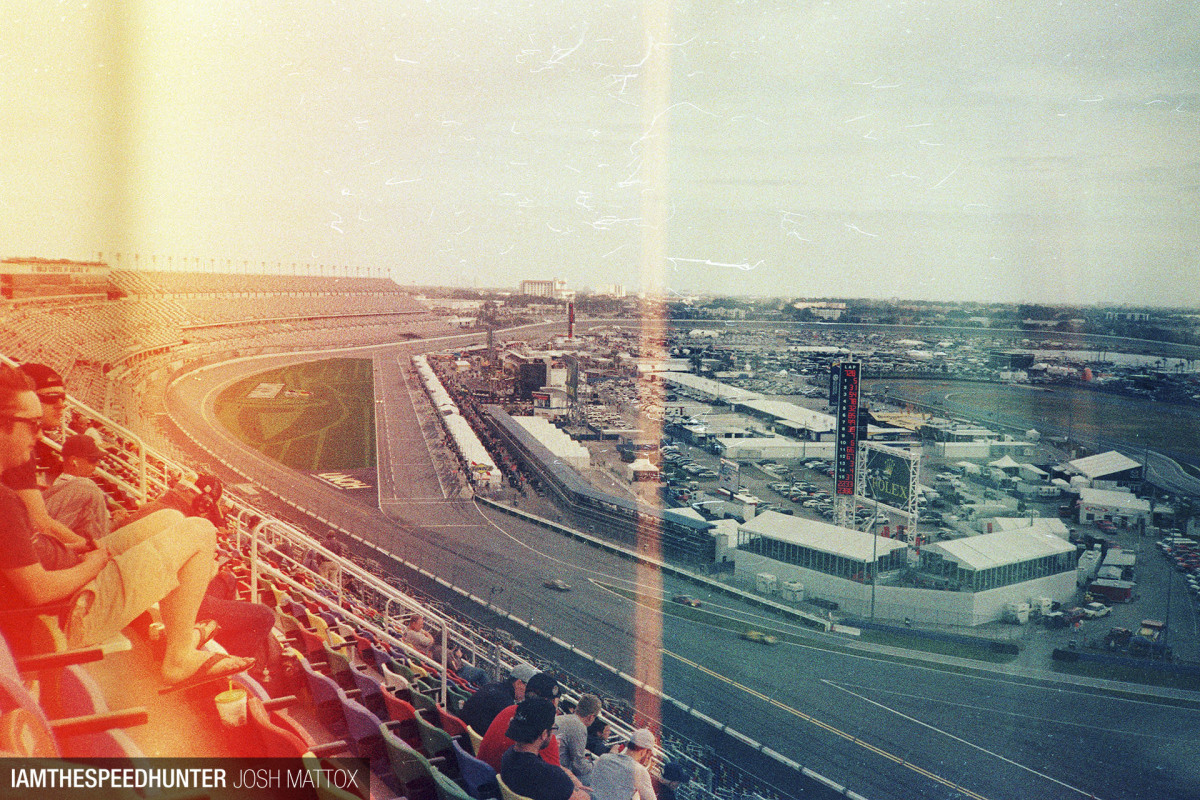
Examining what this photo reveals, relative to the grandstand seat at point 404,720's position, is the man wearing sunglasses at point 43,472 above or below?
above

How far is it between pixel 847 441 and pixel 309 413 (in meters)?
5.29

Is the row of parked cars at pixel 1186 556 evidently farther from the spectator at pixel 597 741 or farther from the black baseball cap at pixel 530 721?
the black baseball cap at pixel 530 721

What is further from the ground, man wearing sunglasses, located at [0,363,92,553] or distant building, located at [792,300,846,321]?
distant building, located at [792,300,846,321]

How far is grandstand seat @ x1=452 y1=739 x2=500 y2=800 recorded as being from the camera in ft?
5.57

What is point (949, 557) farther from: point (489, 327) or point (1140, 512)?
point (489, 327)

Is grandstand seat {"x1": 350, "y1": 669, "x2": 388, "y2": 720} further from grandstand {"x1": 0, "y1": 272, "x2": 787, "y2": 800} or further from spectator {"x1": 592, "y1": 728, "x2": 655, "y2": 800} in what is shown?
spectator {"x1": 592, "y1": 728, "x2": 655, "y2": 800}

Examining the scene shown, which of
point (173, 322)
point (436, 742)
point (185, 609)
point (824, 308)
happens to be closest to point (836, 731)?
point (436, 742)

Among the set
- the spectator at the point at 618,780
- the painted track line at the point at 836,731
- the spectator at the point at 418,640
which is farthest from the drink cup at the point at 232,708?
the painted track line at the point at 836,731

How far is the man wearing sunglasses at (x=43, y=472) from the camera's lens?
56.2 inches

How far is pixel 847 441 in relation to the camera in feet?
26.7

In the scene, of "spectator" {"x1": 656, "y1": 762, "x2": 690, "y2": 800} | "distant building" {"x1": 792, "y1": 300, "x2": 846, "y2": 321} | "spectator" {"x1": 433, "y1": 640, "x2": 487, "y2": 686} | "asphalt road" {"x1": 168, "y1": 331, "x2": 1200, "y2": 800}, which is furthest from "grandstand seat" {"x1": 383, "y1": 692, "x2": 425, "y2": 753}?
"distant building" {"x1": 792, "y1": 300, "x2": 846, "y2": 321}

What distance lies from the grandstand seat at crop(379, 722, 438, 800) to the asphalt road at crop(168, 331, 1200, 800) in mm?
2632

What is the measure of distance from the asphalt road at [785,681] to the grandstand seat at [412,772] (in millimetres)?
2632

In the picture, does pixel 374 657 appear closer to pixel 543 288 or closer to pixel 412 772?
pixel 412 772
